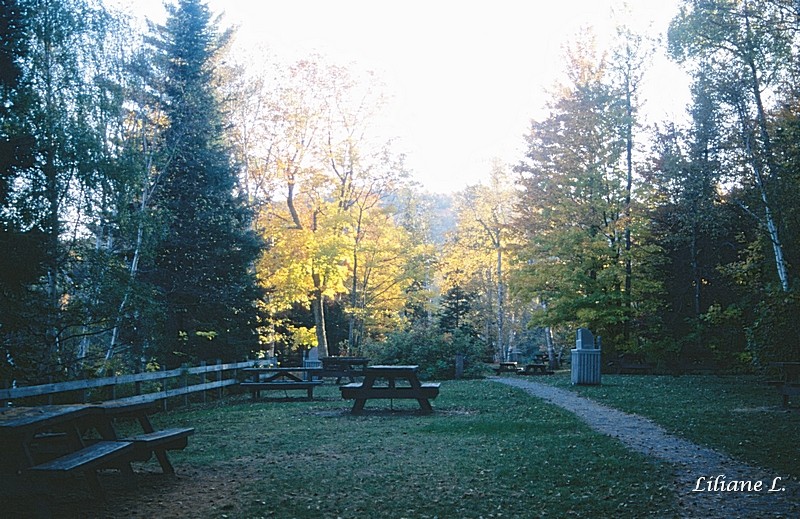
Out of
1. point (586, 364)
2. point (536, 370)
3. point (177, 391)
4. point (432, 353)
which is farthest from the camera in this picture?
point (536, 370)

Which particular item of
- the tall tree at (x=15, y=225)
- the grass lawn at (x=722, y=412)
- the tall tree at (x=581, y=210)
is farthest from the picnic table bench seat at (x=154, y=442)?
the tall tree at (x=581, y=210)

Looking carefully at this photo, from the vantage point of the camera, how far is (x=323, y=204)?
31172 millimetres

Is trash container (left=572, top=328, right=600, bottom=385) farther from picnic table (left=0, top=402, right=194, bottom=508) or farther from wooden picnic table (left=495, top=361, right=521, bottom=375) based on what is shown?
picnic table (left=0, top=402, right=194, bottom=508)

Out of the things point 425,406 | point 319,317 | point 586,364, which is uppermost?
point 319,317

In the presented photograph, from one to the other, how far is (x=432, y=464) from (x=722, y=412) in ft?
23.8

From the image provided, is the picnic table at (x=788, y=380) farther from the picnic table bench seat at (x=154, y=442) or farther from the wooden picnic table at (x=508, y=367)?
the wooden picnic table at (x=508, y=367)

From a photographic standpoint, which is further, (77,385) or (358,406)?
(358,406)

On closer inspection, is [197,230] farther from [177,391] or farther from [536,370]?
[536,370]

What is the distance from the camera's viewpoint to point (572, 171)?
2952cm

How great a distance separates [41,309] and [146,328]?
4.83 m

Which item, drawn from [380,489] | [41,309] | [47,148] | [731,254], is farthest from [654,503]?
[731,254]

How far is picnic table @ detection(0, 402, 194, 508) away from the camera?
19.4ft

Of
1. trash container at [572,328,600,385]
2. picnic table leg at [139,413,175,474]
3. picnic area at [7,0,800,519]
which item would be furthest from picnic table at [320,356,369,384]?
picnic table leg at [139,413,175,474]

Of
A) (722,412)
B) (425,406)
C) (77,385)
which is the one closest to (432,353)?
(425,406)
